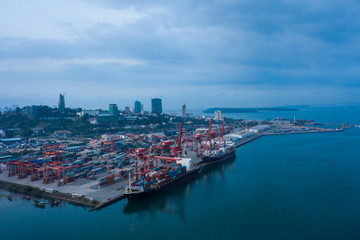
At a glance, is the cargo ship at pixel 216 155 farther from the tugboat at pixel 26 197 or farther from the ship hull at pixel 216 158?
the tugboat at pixel 26 197

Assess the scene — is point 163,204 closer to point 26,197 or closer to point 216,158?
point 26,197

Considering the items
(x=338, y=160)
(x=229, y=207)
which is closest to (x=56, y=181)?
(x=229, y=207)

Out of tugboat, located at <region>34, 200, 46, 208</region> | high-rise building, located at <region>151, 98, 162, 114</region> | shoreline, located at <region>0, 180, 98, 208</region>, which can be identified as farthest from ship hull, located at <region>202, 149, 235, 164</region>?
high-rise building, located at <region>151, 98, 162, 114</region>

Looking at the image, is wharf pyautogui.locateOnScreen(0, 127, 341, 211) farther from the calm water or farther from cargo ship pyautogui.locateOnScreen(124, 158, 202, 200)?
cargo ship pyautogui.locateOnScreen(124, 158, 202, 200)

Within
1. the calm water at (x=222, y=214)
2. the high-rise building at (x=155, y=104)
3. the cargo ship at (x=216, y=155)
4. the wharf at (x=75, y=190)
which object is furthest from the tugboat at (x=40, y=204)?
the high-rise building at (x=155, y=104)

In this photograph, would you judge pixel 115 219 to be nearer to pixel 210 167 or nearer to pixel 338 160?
pixel 210 167

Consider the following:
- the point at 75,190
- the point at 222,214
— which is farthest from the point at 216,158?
the point at 75,190
